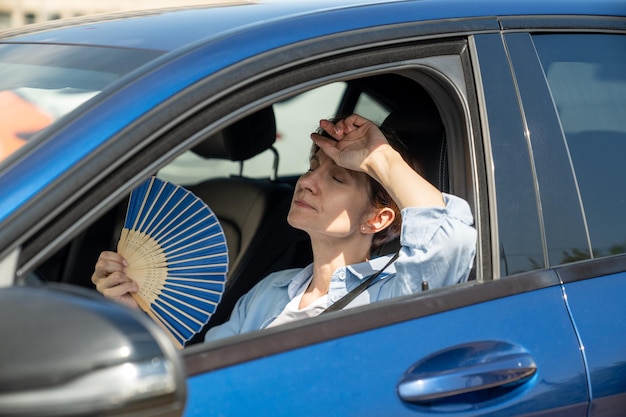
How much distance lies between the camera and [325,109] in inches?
499

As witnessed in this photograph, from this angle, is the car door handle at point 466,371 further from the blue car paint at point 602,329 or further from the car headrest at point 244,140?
the car headrest at point 244,140

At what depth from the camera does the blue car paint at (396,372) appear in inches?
62.4

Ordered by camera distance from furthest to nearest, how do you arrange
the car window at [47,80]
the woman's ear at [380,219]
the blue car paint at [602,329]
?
the woman's ear at [380,219] → the blue car paint at [602,329] → the car window at [47,80]

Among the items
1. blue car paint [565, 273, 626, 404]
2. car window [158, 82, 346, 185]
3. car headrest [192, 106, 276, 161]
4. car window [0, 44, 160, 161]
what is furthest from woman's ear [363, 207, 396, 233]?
car window [0, 44, 160, 161]

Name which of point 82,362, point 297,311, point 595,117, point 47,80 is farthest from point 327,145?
point 82,362

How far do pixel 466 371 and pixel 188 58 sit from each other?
2.39ft

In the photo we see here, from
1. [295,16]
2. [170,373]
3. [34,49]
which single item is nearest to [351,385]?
[170,373]

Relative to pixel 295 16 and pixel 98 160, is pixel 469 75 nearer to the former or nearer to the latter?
pixel 295 16

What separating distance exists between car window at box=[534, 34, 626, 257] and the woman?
0.89ft

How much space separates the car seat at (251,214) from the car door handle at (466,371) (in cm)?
133

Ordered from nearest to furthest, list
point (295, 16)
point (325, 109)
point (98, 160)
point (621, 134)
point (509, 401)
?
point (98, 160)
point (509, 401)
point (295, 16)
point (621, 134)
point (325, 109)

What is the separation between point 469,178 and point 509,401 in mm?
495

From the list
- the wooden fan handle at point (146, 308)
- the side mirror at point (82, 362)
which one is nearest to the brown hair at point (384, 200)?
the wooden fan handle at point (146, 308)

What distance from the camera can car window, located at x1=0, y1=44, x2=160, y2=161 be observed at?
171 centimetres
